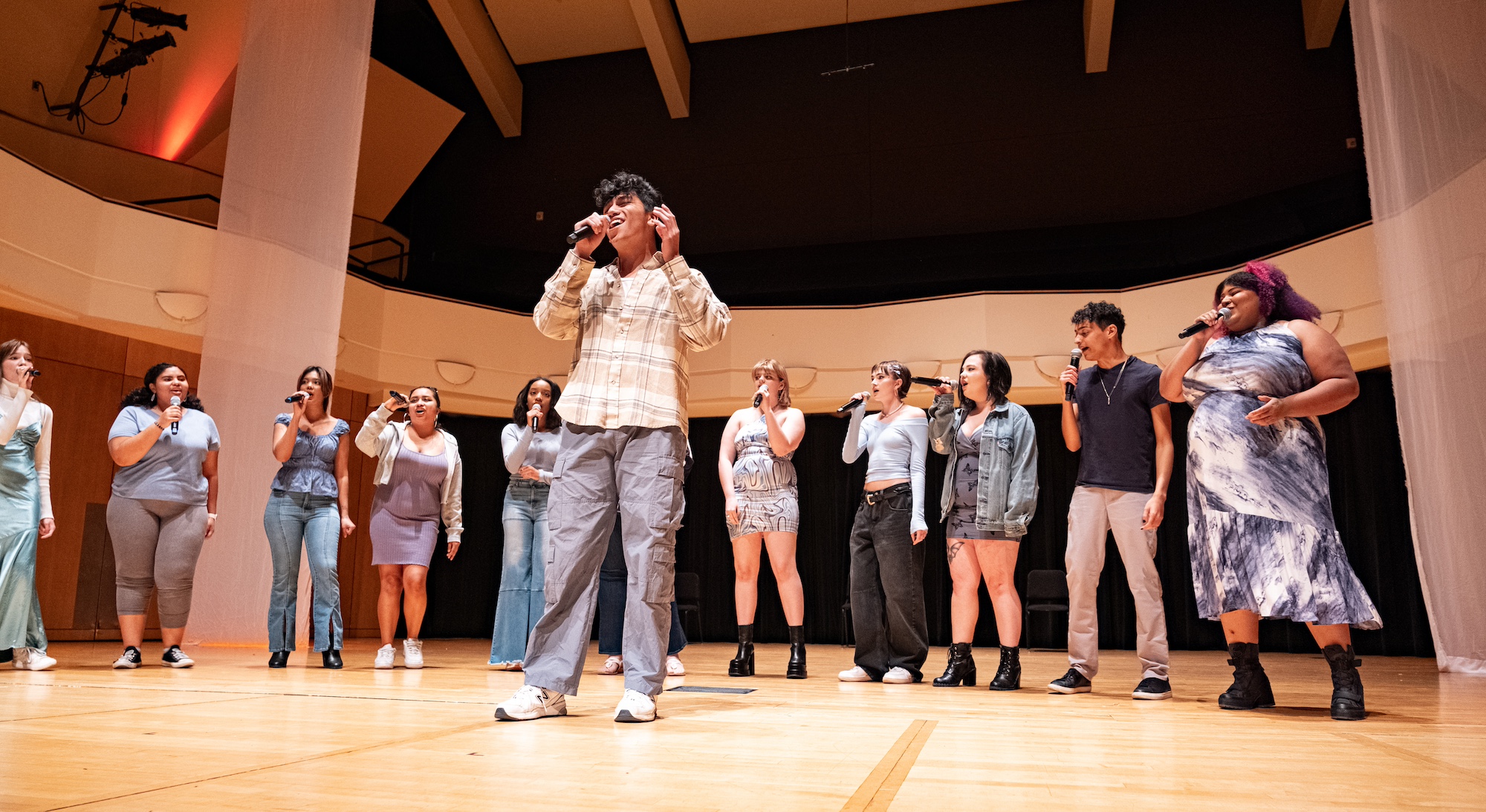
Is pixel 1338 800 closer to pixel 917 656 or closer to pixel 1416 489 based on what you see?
pixel 917 656

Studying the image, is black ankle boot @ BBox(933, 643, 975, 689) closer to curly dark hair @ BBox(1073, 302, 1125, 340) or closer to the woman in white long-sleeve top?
curly dark hair @ BBox(1073, 302, 1125, 340)

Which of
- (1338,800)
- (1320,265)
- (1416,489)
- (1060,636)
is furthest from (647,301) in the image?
(1060,636)

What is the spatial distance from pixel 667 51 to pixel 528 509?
21.9ft

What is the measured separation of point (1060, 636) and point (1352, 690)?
6.74 meters

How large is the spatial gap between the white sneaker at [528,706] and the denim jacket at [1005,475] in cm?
189

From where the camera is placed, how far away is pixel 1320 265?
738cm

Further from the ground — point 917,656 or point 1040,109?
point 1040,109

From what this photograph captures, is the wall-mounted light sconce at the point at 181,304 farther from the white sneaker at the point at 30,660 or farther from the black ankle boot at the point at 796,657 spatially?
the black ankle boot at the point at 796,657

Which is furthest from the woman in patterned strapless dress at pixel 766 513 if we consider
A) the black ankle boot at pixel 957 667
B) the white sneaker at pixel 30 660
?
the white sneaker at pixel 30 660

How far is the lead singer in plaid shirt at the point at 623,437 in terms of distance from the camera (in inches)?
92.2

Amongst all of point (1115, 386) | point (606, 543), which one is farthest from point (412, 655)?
point (1115, 386)

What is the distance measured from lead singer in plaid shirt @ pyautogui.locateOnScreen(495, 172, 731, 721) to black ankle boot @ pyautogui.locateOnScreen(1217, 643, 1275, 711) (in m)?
1.67

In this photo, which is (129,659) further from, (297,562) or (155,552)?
(297,562)

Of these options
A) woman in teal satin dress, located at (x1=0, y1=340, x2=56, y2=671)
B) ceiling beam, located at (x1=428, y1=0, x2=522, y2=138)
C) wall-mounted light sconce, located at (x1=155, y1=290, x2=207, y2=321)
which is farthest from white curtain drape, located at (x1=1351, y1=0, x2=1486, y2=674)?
ceiling beam, located at (x1=428, y1=0, x2=522, y2=138)
